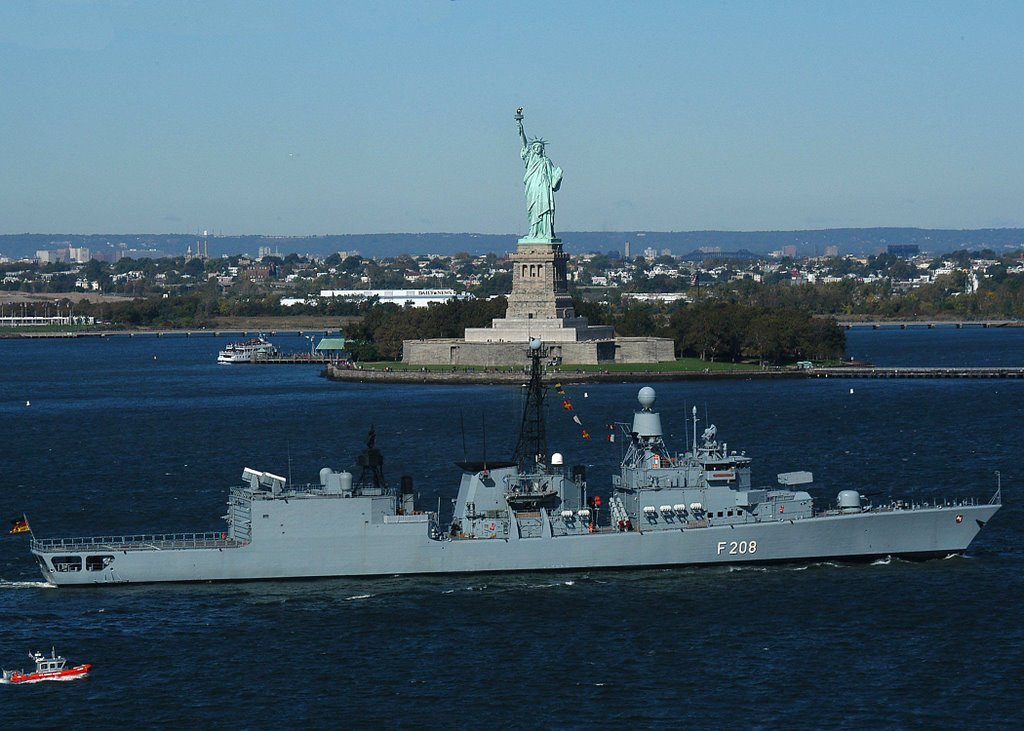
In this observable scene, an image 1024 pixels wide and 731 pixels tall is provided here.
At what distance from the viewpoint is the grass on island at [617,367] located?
4572 inches

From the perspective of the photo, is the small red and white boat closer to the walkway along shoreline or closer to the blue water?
the blue water

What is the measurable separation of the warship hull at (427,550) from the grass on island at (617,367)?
68137 millimetres

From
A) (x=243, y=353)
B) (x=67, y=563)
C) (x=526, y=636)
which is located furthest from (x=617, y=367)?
(x=526, y=636)

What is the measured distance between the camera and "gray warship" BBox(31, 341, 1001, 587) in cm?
4259

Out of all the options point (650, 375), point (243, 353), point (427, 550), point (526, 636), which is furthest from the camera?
point (243, 353)

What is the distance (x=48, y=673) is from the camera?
34.9 metres

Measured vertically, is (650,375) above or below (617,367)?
below

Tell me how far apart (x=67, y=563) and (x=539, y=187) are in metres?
88.8

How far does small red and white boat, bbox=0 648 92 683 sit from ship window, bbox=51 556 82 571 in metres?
6.87

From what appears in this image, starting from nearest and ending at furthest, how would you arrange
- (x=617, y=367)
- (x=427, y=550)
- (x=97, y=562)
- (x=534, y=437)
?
(x=97, y=562) < (x=427, y=550) < (x=534, y=437) < (x=617, y=367)

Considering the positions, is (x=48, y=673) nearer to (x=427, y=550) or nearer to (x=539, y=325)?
(x=427, y=550)

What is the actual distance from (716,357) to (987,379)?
23.5 meters

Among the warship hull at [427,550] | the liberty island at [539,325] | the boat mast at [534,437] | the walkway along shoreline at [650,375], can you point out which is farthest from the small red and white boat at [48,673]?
the liberty island at [539,325]

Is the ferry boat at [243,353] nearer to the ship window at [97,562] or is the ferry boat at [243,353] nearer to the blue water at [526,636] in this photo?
the blue water at [526,636]
